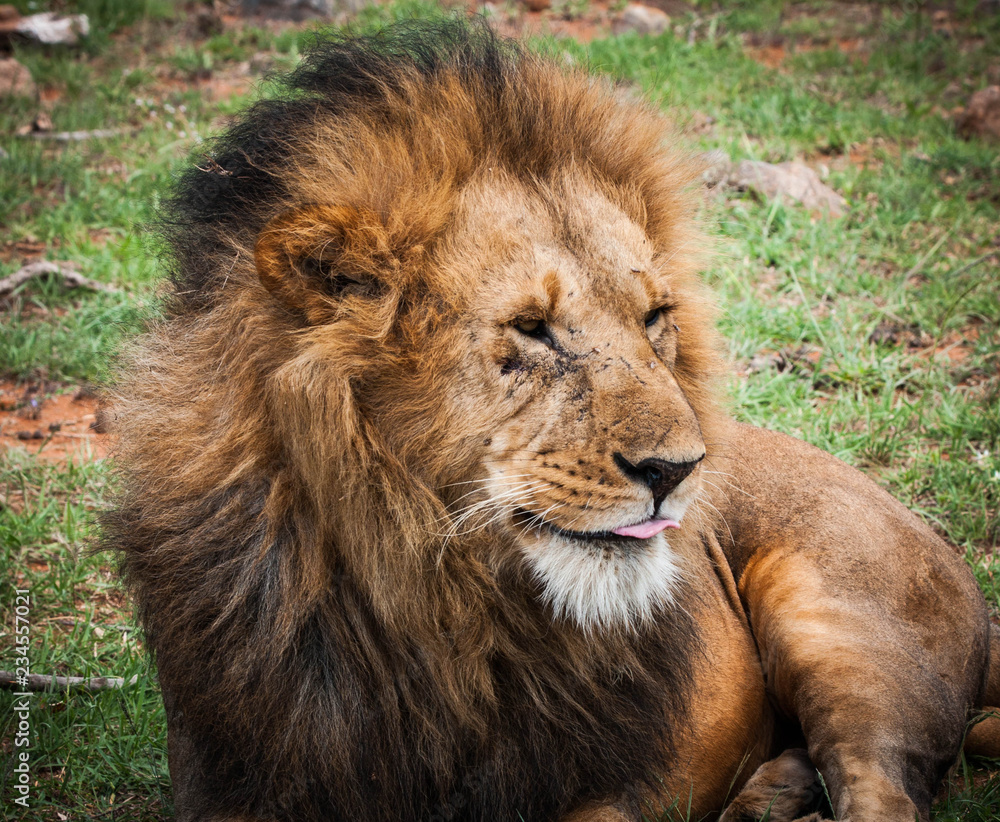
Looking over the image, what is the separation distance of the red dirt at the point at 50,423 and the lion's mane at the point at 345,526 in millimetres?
2293

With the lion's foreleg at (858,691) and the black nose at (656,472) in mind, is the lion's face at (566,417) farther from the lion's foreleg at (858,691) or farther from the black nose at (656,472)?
the lion's foreleg at (858,691)

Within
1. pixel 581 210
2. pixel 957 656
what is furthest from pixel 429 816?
A: pixel 957 656

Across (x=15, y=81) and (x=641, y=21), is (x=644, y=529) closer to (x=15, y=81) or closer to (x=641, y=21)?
(x=15, y=81)

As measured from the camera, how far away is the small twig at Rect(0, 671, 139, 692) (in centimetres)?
323

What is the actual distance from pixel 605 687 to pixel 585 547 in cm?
51

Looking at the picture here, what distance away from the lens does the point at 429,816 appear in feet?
7.56

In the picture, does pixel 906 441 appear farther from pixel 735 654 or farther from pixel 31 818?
pixel 31 818

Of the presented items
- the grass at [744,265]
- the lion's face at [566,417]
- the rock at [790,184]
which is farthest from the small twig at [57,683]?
the rock at [790,184]

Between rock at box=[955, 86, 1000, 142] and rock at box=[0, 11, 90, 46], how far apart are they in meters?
7.89

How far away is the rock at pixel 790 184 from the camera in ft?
20.9

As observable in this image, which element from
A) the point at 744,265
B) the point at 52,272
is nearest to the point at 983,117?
the point at 744,265

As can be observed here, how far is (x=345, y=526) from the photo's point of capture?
2.13 metres

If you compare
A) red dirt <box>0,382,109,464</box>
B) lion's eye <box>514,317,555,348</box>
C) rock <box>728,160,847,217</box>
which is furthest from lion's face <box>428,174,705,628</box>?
rock <box>728,160,847,217</box>

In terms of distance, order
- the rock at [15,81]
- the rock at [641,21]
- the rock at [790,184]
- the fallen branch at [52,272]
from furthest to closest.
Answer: the rock at [641,21], the rock at [15,81], the rock at [790,184], the fallen branch at [52,272]
